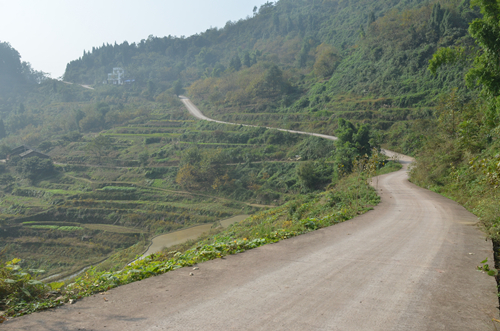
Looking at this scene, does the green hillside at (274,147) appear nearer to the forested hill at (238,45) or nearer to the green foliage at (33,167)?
the green foliage at (33,167)

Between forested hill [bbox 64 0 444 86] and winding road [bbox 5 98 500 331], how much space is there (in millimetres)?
77830

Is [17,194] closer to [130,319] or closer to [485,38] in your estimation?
[130,319]

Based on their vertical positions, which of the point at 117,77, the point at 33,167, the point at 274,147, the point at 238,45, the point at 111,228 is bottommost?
the point at 111,228

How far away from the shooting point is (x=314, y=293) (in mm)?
3957

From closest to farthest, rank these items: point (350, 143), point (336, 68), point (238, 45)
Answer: point (350, 143), point (336, 68), point (238, 45)

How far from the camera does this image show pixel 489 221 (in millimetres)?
7082

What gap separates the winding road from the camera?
3199 mm

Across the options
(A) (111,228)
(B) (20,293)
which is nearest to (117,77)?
(A) (111,228)

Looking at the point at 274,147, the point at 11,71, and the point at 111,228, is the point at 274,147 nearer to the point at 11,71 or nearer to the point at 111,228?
the point at 111,228

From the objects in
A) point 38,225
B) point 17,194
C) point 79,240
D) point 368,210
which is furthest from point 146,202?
point 368,210

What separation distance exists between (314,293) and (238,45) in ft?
432

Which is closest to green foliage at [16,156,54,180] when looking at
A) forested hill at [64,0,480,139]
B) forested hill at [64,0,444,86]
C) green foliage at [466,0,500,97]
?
forested hill at [64,0,480,139]

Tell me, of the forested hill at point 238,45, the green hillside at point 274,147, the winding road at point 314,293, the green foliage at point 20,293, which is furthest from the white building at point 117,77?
the winding road at point 314,293

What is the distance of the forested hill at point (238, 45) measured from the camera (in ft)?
288
